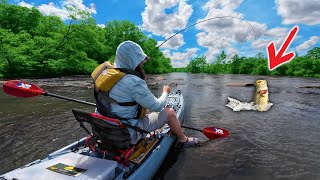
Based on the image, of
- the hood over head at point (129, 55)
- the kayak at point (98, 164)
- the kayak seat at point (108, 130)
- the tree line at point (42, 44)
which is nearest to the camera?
the kayak at point (98, 164)

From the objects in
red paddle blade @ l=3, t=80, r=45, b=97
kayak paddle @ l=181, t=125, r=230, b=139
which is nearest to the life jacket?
red paddle blade @ l=3, t=80, r=45, b=97

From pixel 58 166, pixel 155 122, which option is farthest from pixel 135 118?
pixel 58 166

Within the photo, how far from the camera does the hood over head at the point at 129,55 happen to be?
3820 millimetres

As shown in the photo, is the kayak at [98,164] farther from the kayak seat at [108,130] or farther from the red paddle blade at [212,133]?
the red paddle blade at [212,133]

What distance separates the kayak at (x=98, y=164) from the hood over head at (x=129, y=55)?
4.55 ft

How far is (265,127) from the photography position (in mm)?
8008

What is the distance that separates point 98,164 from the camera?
10.9ft

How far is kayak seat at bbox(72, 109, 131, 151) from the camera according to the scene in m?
3.55

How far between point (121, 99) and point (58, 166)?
125cm

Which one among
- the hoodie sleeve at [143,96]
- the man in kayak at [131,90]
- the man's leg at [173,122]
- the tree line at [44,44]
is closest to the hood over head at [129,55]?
the man in kayak at [131,90]

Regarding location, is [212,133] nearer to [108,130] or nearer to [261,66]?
[108,130]

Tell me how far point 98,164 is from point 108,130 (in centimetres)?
57

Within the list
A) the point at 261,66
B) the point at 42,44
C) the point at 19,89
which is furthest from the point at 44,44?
the point at 261,66

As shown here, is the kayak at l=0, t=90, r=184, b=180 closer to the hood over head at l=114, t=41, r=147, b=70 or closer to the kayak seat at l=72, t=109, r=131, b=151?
the kayak seat at l=72, t=109, r=131, b=151
